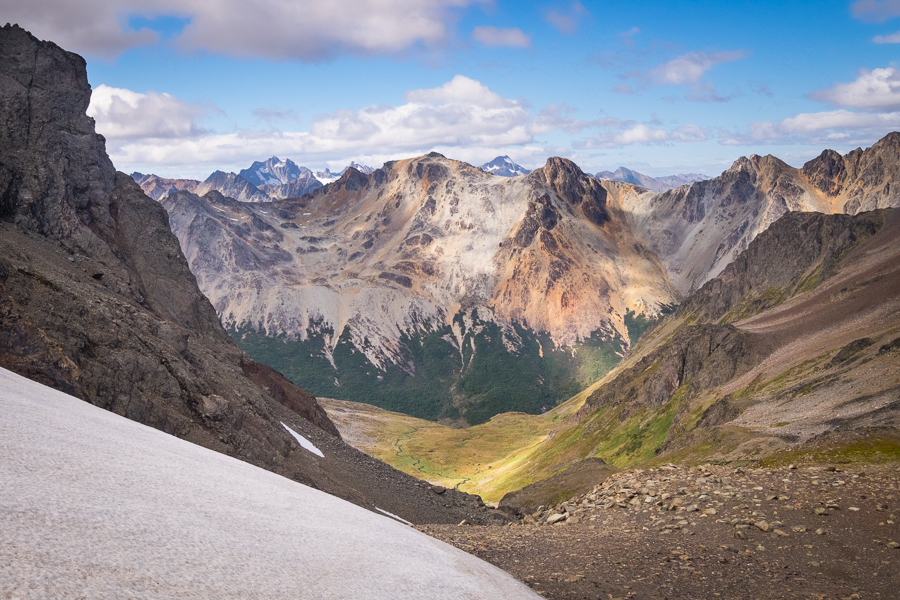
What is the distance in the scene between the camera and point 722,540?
81.5ft

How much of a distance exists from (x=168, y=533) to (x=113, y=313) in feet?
110

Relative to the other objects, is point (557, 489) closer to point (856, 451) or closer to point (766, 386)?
point (856, 451)

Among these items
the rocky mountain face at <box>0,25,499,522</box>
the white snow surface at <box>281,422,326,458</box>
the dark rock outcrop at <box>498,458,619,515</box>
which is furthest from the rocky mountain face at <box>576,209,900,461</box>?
the white snow surface at <box>281,422,326,458</box>

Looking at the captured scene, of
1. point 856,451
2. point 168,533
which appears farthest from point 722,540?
point 856,451

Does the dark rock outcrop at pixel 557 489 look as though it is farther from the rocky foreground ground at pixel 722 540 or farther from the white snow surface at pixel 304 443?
the rocky foreground ground at pixel 722 540

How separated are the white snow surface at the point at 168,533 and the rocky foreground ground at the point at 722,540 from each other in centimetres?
494

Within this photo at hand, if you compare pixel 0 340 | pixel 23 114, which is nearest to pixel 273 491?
pixel 0 340

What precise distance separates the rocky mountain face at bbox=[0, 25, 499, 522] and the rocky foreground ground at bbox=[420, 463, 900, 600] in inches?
726

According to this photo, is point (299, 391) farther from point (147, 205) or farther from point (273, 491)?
point (273, 491)

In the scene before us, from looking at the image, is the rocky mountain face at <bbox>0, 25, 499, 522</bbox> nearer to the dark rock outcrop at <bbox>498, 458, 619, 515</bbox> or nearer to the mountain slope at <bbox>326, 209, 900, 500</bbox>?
the dark rock outcrop at <bbox>498, 458, 619, 515</bbox>

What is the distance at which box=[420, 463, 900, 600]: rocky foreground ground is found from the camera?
67.9 feet

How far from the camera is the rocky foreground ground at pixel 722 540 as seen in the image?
2070 centimetres

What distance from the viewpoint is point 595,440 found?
143 metres

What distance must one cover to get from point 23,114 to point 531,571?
72.9 meters
